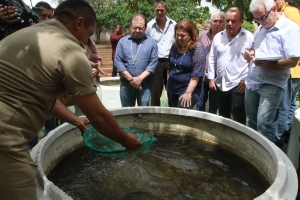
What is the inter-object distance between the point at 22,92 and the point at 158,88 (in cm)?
317

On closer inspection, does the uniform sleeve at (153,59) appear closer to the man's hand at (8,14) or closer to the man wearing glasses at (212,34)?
the man wearing glasses at (212,34)

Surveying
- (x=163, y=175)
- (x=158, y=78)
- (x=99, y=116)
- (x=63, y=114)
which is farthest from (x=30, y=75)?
(x=158, y=78)

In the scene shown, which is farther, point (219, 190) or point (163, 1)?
point (163, 1)

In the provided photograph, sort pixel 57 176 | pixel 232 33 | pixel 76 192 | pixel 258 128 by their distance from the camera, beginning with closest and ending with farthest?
pixel 76 192, pixel 57 176, pixel 258 128, pixel 232 33

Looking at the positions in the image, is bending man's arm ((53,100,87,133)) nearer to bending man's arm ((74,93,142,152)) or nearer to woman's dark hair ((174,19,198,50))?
bending man's arm ((74,93,142,152))

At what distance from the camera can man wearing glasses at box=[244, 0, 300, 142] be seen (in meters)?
2.95

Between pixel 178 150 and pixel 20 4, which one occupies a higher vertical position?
pixel 20 4

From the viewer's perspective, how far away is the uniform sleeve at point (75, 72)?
1616mm

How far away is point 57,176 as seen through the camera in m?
2.60

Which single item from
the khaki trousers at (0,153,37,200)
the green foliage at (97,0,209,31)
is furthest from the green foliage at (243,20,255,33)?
the khaki trousers at (0,153,37,200)

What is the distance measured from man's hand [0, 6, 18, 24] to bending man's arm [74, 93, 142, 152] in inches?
54.1

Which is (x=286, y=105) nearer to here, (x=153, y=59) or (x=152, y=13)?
(x=153, y=59)

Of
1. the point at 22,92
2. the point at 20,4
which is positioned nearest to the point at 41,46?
the point at 22,92

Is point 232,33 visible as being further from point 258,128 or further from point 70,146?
point 70,146
